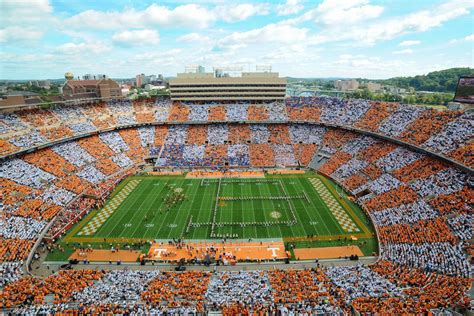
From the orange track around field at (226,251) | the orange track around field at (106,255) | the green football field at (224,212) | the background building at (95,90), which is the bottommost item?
the orange track around field at (106,255)

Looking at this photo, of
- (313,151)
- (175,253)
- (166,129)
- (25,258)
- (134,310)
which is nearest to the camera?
(134,310)

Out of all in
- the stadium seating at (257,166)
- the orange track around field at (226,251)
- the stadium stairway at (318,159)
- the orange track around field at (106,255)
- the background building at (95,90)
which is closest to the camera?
the stadium seating at (257,166)

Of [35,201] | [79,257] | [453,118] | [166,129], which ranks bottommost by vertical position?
[79,257]

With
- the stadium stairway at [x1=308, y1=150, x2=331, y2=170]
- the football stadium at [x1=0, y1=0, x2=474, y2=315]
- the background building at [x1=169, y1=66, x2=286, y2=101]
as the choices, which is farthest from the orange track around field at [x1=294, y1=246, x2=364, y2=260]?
the background building at [x1=169, y1=66, x2=286, y2=101]

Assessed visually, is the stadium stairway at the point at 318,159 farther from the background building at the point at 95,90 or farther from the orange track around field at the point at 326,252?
the background building at the point at 95,90

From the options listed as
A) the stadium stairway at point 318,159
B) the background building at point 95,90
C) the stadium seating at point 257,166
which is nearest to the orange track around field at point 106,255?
the stadium seating at point 257,166

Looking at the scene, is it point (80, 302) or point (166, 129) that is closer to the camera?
point (80, 302)

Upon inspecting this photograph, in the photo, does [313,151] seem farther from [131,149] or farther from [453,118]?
[131,149]

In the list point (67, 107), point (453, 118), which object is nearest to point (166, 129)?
point (67, 107)

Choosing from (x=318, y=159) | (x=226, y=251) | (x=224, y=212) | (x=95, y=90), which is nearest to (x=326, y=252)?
(x=226, y=251)
